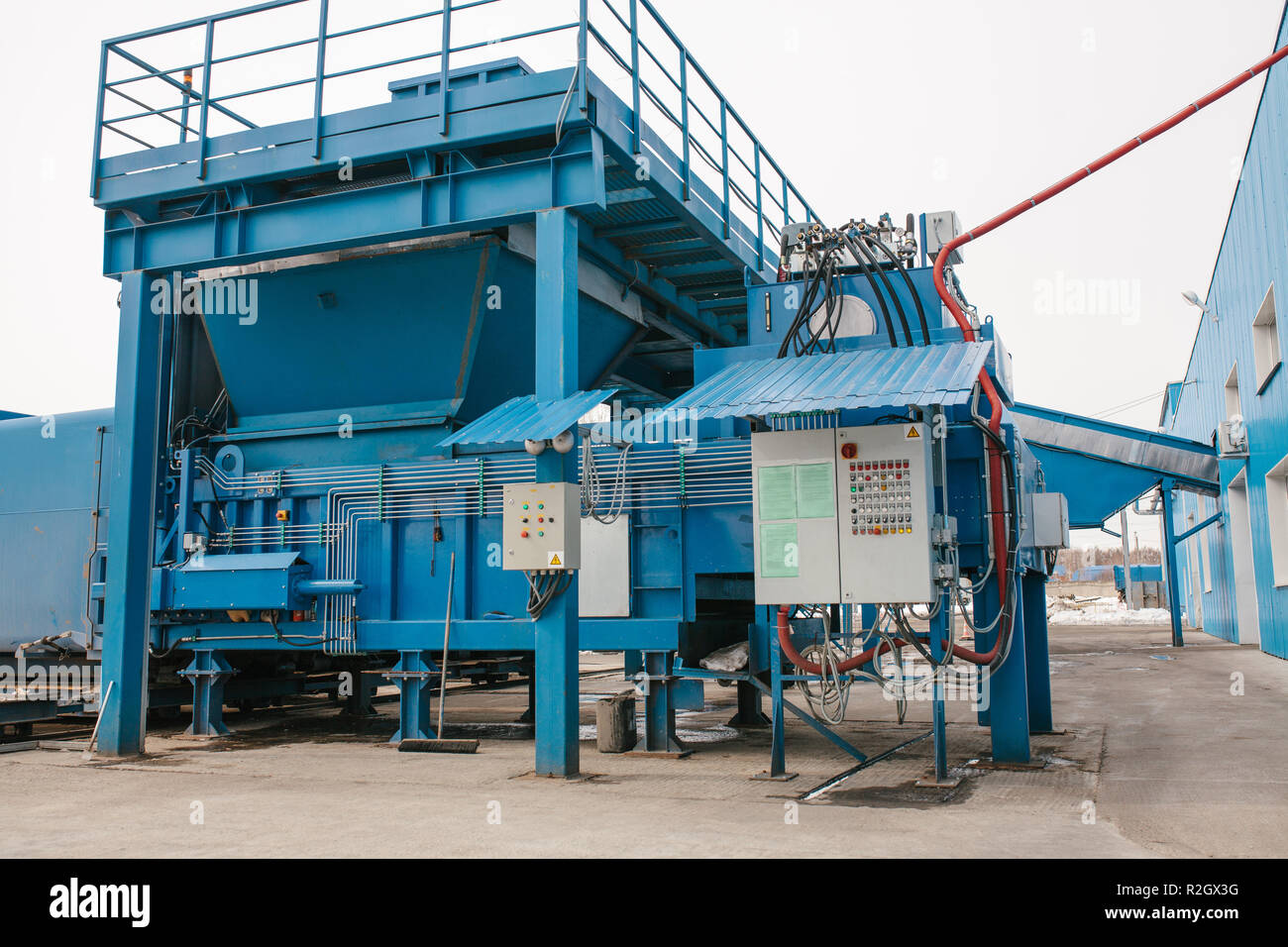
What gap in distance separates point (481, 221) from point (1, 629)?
25.1 feet

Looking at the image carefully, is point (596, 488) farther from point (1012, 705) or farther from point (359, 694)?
point (359, 694)

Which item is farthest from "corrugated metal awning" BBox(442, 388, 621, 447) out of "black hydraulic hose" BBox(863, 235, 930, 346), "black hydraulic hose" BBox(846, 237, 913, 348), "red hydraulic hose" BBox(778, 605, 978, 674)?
"black hydraulic hose" BBox(863, 235, 930, 346)

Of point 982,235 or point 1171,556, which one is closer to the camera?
point 982,235

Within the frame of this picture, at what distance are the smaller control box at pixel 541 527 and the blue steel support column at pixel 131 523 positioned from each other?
159 inches

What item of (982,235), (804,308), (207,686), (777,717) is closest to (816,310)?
(804,308)

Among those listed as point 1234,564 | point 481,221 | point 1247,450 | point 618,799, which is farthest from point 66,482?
point 1234,564

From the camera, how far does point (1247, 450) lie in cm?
1988

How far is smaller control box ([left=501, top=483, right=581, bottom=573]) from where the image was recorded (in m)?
7.70

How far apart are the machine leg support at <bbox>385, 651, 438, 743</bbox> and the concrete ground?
0.39 m

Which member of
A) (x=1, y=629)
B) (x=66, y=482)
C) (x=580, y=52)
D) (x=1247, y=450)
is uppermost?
(x=580, y=52)

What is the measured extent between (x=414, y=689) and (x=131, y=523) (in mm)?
3054

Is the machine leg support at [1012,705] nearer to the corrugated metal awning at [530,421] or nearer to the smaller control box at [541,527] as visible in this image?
the smaller control box at [541,527]

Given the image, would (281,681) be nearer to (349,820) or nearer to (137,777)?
(137,777)

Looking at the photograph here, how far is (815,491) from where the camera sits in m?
7.16
